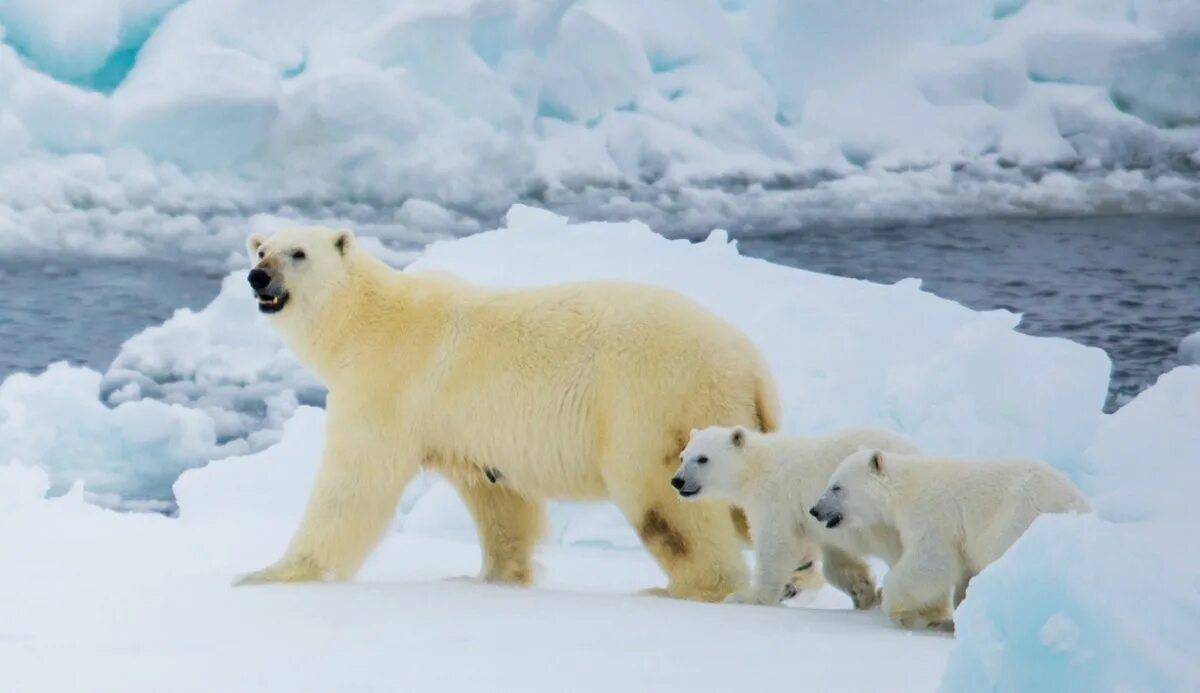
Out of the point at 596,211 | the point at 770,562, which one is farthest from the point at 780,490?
the point at 596,211

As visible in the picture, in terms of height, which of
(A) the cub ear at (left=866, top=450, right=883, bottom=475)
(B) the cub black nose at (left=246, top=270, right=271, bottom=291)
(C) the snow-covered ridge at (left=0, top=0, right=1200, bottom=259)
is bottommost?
(A) the cub ear at (left=866, top=450, right=883, bottom=475)

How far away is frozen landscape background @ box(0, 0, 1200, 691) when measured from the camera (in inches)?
280

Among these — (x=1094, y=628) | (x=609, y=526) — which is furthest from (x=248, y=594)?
(x=609, y=526)

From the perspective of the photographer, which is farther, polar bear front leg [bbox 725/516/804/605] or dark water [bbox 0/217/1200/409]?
dark water [bbox 0/217/1200/409]

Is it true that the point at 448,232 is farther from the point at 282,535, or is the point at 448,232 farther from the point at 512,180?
the point at 282,535

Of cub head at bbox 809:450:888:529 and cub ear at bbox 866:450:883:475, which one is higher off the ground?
cub ear at bbox 866:450:883:475

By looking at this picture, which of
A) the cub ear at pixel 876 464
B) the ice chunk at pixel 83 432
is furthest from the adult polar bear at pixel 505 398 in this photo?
the ice chunk at pixel 83 432

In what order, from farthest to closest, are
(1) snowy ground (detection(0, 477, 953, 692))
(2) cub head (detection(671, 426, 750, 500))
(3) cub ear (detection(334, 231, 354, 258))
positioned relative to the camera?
1. (3) cub ear (detection(334, 231, 354, 258))
2. (2) cub head (detection(671, 426, 750, 500))
3. (1) snowy ground (detection(0, 477, 953, 692))

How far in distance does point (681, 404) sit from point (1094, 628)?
80.6 inches

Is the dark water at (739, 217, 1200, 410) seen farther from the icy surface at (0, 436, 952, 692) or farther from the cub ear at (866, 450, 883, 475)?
the cub ear at (866, 450, 883, 475)

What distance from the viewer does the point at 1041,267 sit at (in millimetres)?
16172

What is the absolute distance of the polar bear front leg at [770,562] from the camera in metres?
3.89

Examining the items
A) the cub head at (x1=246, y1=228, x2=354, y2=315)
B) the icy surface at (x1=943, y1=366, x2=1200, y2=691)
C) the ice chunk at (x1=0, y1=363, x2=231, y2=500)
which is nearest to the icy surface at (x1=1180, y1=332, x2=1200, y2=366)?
the ice chunk at (x1=0, y1=363, x2=231, y2=500)

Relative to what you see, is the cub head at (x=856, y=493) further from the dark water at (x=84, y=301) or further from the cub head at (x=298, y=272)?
the dark water at (x=84, y=301)
